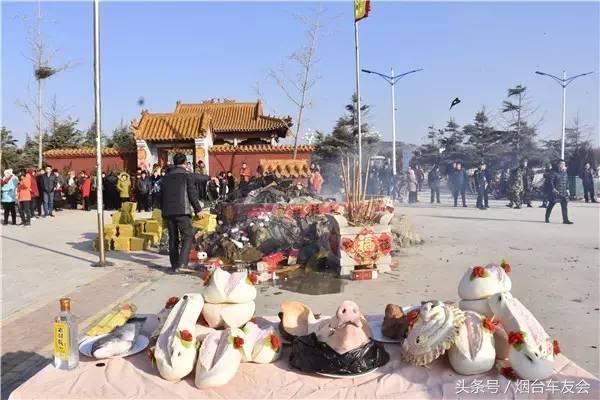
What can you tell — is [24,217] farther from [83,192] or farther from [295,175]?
[295,175]

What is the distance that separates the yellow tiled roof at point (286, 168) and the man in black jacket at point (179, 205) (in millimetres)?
4949

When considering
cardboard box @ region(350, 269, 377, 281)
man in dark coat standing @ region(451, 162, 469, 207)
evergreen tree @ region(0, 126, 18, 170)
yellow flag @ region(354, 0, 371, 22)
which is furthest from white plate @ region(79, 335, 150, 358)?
A: evergreen tree @ region(0, 126, 18, 170)

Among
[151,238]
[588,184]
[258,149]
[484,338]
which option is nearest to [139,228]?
[151,238]

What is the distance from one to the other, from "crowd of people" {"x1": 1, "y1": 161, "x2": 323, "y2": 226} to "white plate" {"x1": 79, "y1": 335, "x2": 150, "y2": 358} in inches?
342

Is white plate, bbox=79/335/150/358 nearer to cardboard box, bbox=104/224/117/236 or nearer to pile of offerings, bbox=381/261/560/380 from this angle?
pile of offerings, bbox=381/261/560/380

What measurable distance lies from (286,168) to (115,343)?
9819 millimetres

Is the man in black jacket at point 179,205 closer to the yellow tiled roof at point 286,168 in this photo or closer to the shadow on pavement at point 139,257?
the shadow on pavement at point 139,257

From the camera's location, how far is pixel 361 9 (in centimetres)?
1625

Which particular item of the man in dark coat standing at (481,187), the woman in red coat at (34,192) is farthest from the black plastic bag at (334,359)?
the man in dark coat standing at (481,187)

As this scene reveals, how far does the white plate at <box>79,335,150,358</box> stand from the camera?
9.87 ft

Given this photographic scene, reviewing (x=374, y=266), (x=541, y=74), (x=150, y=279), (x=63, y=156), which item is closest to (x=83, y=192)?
(x=63, y=156)

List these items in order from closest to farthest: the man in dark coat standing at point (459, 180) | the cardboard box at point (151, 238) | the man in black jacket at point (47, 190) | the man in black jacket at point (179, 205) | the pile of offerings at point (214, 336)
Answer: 1. the pile of offerings at point (214, 336)
2. the man in black jacket at point (179, 205)
3. the cardboard box at point (151, 238)
4. the man in black jacket at point (47, 190)
5. the man in dark coat standing at point (459, 180)

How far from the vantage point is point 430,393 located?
2.61m

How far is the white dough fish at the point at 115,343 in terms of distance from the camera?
117 inches
